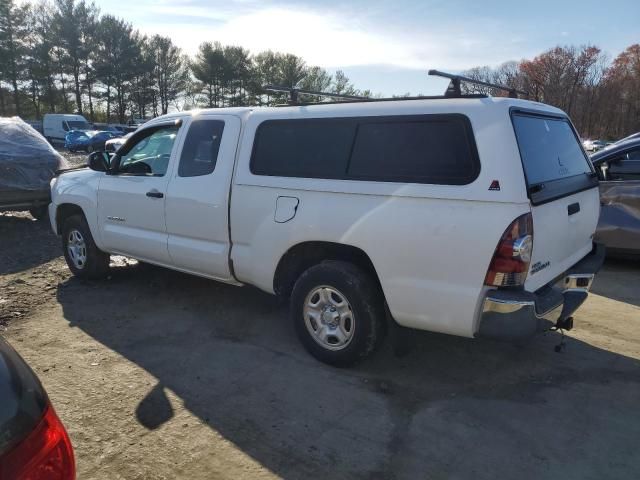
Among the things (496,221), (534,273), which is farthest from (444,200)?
(534,273)

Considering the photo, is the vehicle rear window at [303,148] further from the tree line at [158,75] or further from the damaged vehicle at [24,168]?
the tree line at [158,75]

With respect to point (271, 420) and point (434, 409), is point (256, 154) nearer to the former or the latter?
point (271, 420)

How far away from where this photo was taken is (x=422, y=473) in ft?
9.02

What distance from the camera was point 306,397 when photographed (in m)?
3.52

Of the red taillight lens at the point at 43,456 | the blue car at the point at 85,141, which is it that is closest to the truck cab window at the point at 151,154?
the red taillight lens at the point at 43,456

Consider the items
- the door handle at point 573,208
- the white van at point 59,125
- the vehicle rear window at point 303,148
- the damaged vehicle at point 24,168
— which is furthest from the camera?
the white van at point 59,125

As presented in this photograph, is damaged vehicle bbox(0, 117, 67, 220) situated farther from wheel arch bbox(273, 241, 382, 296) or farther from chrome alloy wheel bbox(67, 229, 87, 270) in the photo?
wheel arch bbox(273, 241, 382, 296)

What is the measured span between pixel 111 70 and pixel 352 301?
190 ft

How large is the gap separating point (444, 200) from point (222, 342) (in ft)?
7.74

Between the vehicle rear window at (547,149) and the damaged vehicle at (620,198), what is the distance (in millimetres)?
2713

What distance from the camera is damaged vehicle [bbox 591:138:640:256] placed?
6445 mm

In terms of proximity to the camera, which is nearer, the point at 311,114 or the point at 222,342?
the point at 311,114

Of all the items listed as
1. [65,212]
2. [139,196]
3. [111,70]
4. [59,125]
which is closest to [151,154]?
[139,196]

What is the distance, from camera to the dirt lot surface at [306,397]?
9.35ft
